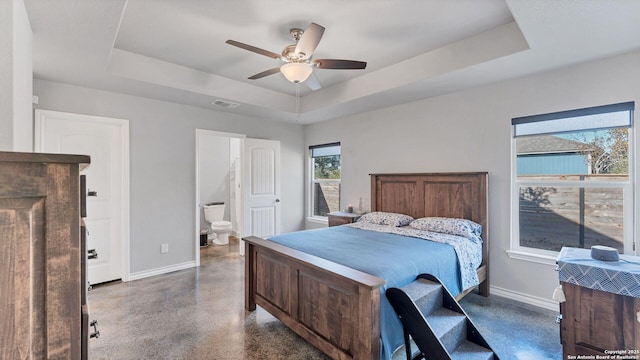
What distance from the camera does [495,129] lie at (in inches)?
126

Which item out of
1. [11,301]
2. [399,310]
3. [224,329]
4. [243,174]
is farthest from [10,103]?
[243,174]

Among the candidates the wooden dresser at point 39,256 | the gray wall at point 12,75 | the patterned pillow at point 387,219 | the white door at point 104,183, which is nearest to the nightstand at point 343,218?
the patterned pillow at point 387,219

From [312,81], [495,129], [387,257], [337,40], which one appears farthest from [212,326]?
[495,129]

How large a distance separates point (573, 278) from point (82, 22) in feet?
12.5

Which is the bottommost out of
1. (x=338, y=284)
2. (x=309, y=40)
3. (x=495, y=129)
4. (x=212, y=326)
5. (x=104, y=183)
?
(x=212, y=326)

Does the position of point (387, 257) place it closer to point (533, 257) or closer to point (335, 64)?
point (335, 64)

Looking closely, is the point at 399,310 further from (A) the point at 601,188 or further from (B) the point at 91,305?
(B) the point at 91,305

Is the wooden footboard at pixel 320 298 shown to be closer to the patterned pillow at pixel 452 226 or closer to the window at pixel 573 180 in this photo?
the patterned pillow at pixel 452 226

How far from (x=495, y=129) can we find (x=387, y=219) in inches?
62.9

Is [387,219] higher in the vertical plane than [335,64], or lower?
lower

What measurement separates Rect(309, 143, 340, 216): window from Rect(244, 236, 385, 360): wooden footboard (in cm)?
266

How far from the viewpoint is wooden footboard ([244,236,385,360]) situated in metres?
1.71

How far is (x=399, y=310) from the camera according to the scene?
5.94 ft

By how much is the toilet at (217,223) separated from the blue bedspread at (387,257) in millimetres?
2972
